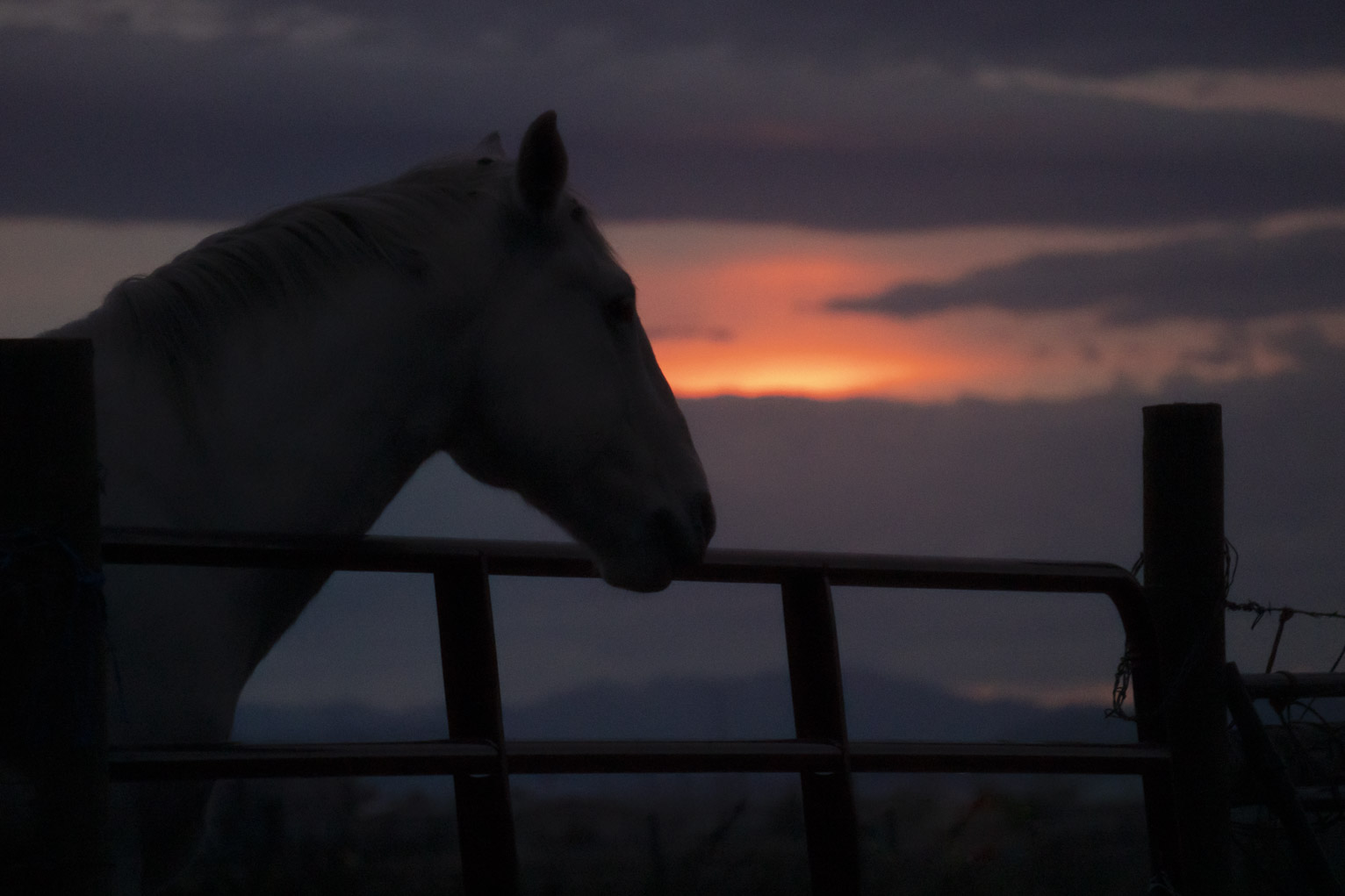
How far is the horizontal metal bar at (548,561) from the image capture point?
1.91 meters

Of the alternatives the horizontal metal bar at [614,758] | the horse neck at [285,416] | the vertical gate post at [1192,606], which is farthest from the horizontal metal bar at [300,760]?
the vertical gate post at [1192,606]

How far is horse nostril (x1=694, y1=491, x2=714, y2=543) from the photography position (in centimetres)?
270

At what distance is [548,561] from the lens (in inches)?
92.5

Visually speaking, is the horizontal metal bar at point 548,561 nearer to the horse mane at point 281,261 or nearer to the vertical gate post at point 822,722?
the vertical gate post at point 822,722

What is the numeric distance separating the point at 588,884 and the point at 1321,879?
4.58 metres

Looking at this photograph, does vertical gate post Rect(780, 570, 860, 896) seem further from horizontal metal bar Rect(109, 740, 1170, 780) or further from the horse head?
the horse head


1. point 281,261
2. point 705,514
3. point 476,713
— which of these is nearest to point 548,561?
point 476,713

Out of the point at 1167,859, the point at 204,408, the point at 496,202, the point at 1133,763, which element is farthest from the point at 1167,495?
the point at 204,408

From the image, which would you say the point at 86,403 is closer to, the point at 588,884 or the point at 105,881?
the point at 105,881

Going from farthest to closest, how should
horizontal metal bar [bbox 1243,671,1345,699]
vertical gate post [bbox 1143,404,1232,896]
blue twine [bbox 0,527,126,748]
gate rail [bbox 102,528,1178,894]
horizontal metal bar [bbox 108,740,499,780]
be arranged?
horizontal metal bar [bbox 1243,671,1345,699] → vertical gate post [bbox 1143,404,1232,896] → gate rail [bbox 102,528,1178,894] → horizontal metal bar [bbox 108,740,499,780] → blue twine [bbox 0,527,126,748]

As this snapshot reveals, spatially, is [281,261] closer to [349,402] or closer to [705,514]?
[349,402]

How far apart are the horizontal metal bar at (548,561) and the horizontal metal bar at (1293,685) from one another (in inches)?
24.6

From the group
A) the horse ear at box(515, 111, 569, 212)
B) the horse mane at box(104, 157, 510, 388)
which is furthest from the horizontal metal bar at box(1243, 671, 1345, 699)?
the horse mane at box(104, 157, 510, 388)

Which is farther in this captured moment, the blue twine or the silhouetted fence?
the silhouetted fence
